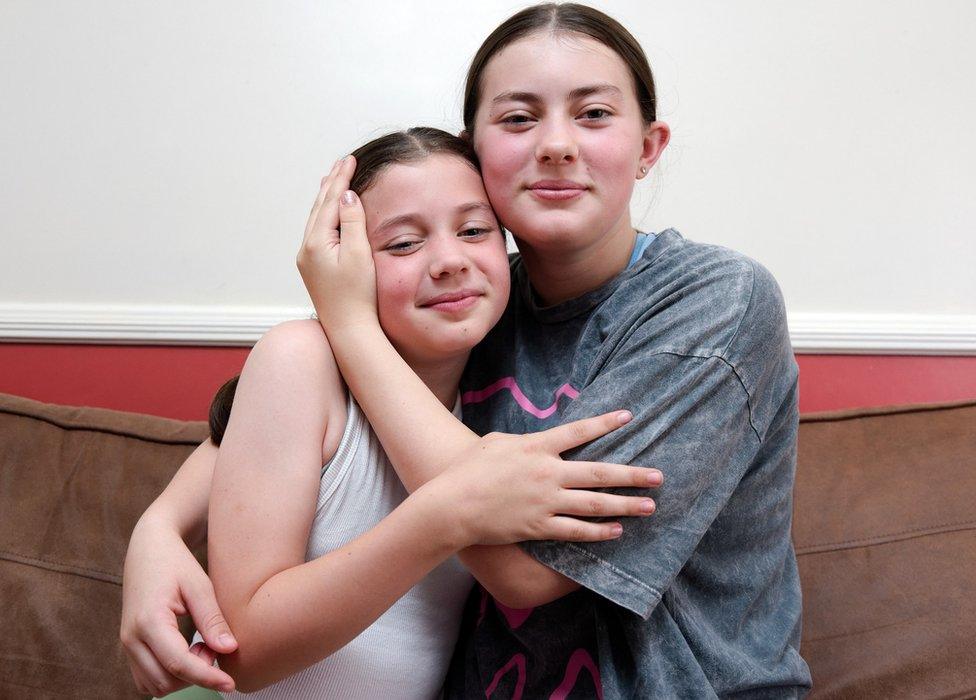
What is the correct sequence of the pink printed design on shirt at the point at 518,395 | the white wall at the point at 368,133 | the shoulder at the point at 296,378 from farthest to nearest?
the white wall at the point at 368,133 < the pink printed design on shirt at the point at 518,395 < the shoulder at the point at 296,378

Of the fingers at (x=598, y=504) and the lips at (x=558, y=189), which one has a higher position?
the lips at (x=558, y=189)

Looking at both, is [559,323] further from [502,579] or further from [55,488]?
[55,488]

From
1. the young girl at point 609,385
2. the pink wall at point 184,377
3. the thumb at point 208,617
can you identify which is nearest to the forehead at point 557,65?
the young girl at point 609,385

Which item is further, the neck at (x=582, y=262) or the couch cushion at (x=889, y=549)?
the couch cushion at (x=889, y=549)

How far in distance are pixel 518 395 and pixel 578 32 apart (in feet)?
1.46

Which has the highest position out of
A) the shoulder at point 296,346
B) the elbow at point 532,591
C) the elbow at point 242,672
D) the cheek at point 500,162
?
the cheek at point 500,162

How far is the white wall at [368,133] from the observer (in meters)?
1.69

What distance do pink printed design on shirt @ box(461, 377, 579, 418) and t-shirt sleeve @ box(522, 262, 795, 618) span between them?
90 millimetres

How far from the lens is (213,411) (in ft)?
3.54

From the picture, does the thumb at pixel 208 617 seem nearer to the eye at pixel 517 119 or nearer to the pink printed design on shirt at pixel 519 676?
the pink printed design on shirt at pixel 519 676

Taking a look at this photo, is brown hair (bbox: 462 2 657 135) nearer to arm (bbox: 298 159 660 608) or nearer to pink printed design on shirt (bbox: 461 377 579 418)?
arm (bbox: 298 159 660 608)

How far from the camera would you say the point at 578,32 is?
1021 mm

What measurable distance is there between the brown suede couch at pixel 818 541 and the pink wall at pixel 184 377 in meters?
0.27

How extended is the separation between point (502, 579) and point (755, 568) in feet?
1.18
